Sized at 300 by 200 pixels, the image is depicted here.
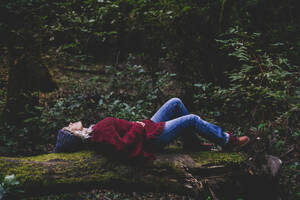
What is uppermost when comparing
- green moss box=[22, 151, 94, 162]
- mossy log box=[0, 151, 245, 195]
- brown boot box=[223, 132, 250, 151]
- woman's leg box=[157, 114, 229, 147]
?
woman's leg box=[157, 114, 229, 147]

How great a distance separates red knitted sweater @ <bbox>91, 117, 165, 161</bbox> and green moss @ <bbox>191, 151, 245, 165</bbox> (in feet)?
1.92

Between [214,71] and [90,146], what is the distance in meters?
4.03

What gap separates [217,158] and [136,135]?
107 centimetres

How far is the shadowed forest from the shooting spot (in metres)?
3.41

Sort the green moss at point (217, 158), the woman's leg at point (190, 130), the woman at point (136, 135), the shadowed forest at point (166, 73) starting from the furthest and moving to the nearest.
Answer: the shadowed forest at point (166, 73) → the woman's leg at point (190, 130) → the green moss at point (217, 158) → the woman at point (136, 135)

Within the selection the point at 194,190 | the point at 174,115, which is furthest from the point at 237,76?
the point at 194,190

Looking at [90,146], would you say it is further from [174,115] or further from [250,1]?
[250,1]

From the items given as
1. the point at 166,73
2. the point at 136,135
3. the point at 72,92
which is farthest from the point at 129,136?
the point at 72,92

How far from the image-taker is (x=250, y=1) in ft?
17.5

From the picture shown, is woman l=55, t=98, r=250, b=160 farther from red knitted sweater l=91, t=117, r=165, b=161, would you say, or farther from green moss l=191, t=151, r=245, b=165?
green moss l=191, t=151, r=245, b=165

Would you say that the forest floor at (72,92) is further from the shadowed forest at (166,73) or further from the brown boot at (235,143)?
the brown boot at (235,143)

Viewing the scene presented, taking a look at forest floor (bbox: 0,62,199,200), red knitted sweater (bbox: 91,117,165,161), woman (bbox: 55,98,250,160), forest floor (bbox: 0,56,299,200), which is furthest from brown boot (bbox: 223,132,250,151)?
forest floor (bbox: 0,62,199,200)

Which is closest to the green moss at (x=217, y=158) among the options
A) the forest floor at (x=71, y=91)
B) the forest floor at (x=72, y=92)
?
the forest floor at (x=72, y=92)

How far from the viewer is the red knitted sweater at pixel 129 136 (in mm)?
2840
